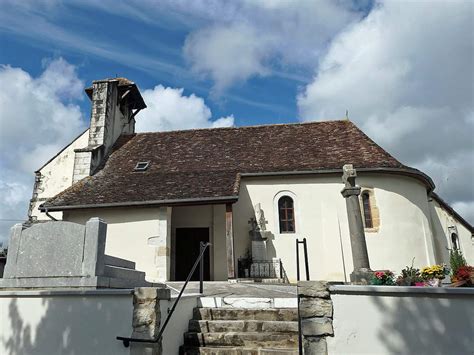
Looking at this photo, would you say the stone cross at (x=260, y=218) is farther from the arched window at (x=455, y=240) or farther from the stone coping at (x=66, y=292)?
the arched window at (x=455, y=240)

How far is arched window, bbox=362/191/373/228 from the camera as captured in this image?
13.7 metres

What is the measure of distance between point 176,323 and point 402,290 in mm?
3141

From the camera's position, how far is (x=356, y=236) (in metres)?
8.97

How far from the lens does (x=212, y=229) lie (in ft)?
47.1

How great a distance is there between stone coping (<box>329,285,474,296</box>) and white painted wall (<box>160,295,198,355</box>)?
2286 millimetres

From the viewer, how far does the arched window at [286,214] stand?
14.0m

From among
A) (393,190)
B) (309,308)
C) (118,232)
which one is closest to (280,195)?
(393,190)

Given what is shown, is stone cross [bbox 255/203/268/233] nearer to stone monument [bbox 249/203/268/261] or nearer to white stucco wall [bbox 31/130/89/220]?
stone monument [bbox 249/203/268/261]

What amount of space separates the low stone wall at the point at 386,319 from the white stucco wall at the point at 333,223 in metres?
8.87

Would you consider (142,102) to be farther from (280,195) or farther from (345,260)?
(345,260)

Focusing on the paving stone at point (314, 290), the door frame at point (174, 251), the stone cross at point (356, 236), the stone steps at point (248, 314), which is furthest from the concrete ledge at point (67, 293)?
the door frame at point (174, 251)

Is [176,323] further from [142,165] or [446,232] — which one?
[446,232]

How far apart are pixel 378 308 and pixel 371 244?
9.38m

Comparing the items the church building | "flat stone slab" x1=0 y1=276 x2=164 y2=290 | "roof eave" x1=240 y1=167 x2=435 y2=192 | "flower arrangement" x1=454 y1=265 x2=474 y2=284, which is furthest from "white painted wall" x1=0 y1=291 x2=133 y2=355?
"roof eave" x1=240 y1=167 x2=435 y2=192
